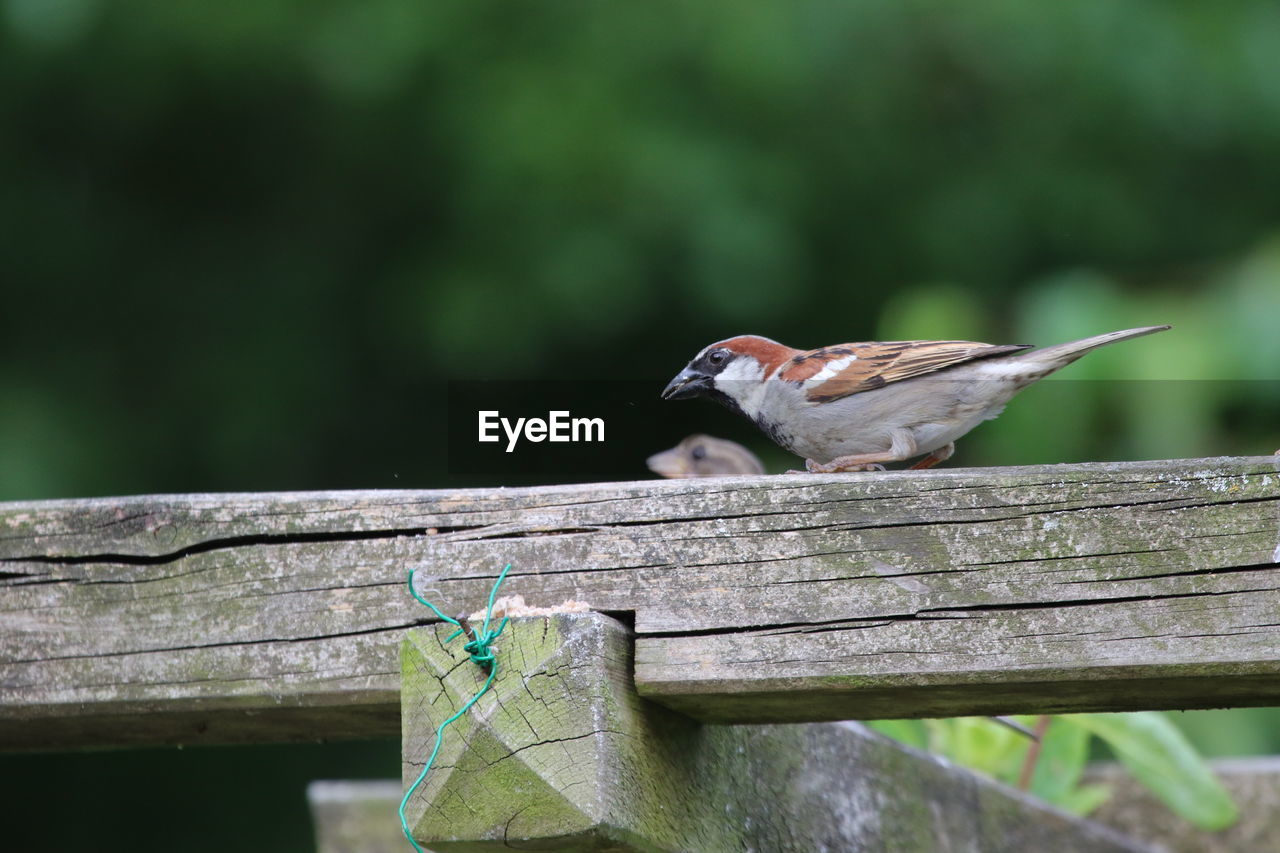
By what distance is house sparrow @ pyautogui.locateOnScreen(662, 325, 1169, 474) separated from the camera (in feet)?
7.59

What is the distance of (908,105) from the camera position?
5441mm

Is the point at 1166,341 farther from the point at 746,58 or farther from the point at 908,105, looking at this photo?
the point at 908,105

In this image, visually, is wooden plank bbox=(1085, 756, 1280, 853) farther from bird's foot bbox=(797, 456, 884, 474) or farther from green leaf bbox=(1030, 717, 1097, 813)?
bird's foot bbox=(797, 456, 884, 474)

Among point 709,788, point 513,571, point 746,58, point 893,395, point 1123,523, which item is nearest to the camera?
point 1123,523

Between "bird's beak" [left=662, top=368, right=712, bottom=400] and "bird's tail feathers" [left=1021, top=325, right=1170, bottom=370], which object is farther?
"bird's beak" [left=662, top=368, right=712, bottom=400]

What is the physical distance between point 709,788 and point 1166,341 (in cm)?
227

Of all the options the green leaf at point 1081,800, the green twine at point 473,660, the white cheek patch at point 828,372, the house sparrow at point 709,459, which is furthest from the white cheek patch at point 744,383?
the green twine at point 473,660

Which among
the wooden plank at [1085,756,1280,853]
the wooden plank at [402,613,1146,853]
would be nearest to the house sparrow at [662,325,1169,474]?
the wooden plank at [1085,756,1280,853]

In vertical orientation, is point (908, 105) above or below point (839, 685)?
above

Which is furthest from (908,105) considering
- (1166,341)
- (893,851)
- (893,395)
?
(893,851)

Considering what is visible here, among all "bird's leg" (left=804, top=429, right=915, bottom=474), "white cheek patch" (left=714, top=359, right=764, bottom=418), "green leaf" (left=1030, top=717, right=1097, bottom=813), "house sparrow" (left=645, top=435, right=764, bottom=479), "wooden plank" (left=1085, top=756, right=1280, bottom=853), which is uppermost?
"white cheek patch" (left=714, top=359, right=764, bottom=418)

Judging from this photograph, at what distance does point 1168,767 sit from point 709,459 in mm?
1121

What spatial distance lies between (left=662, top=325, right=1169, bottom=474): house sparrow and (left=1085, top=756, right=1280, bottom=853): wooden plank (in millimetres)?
744

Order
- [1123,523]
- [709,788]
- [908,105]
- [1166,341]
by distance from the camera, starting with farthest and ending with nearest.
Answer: [908,105], [1166,341], [709,788], [1123,523]
